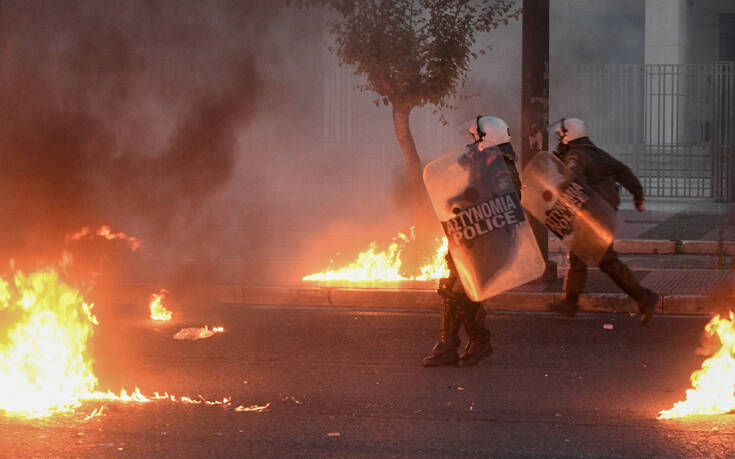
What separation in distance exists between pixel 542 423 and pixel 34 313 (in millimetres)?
2957

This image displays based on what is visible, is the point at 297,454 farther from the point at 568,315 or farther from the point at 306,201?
the point at 306,201

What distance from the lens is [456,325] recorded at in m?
6.57

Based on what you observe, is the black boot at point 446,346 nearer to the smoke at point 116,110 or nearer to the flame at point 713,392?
the flame at point 713,392

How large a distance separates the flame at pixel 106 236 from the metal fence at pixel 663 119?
9.52 meters

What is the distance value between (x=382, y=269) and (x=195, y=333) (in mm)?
2995

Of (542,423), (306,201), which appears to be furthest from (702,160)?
(542,423)

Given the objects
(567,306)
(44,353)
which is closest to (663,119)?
(567,306)

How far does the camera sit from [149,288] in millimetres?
9930

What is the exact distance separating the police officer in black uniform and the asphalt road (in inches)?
4.2

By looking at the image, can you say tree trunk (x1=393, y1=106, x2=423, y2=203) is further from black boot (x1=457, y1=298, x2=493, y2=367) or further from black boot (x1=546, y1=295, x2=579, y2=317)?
black boot (x1=457, y1=298, x2=493, y2=367)

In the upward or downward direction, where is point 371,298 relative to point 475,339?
upward

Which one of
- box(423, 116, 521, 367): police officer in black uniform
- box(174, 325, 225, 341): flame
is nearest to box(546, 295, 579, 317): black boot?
box(423, 116, 521, 367): police officer in black uniform

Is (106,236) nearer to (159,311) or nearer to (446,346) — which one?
(159,311)

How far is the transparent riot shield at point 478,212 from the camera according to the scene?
624 cm
